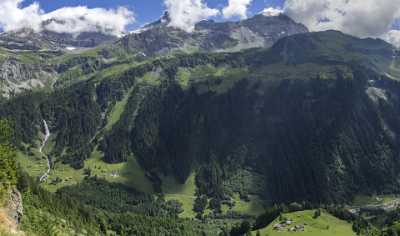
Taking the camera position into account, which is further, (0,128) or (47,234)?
(0,128)

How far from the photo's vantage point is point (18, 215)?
4262 inches

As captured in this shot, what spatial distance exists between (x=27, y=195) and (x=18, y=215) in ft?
301

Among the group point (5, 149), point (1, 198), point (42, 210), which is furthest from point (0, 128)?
point (42, 210)

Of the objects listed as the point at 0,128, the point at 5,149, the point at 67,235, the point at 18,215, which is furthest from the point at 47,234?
A: the point at 67,235

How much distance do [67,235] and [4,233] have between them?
133672mm

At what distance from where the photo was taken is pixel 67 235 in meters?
178

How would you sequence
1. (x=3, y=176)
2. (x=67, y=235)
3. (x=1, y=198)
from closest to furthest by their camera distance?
(x=1, y=198) < (x=3, y=176) < (x=67, y=235)

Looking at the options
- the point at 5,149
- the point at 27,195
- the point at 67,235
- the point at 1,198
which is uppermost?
the point at 5,149

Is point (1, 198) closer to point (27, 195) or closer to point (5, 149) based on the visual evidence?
point (5, 149)

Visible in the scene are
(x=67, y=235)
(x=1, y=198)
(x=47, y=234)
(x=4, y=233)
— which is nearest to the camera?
(x=4, y=233)

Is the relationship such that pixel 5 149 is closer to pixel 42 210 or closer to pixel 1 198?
pixel 1 198

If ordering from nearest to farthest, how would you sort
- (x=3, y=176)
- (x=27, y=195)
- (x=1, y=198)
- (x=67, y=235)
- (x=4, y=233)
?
(x=4, y=233) < (x=1, y=198) < (x=3, y=176) < (x=67, y=235) < (x=27, y=195)

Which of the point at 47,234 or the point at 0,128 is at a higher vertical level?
the point at 0,128

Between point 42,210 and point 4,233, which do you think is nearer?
point 4,233
